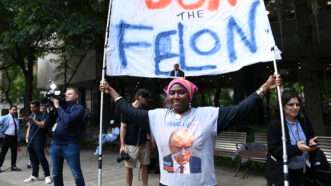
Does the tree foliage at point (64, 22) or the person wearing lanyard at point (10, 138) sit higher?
the tree foliage at point (64, 22)

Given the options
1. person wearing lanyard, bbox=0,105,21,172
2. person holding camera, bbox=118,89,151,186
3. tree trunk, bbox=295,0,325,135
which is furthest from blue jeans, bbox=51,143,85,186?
person wearing lanyard, bbox=0,105,21,172

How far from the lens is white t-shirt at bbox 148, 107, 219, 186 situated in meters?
3.24

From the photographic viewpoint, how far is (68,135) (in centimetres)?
680

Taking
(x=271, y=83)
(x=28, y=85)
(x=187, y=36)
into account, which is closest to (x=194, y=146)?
(x=271, y=83)

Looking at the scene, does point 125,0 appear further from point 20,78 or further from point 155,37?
point 20,78

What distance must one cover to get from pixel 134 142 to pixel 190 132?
3.82m

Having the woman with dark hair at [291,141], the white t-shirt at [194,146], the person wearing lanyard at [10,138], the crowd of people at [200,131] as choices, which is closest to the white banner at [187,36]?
the crowd of people at [200,131]

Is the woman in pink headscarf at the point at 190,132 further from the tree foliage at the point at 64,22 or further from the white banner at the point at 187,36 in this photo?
the tree foliage at the point at 64,22

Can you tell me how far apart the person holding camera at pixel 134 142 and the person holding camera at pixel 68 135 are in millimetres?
683

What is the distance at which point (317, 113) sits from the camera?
960cm

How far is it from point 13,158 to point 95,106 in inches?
539

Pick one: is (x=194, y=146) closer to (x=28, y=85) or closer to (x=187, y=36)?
(x=187, y=36)

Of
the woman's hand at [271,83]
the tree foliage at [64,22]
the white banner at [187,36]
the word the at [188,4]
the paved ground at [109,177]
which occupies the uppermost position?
the tree foliage at [64,22]

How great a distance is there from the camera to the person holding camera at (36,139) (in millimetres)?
9539
